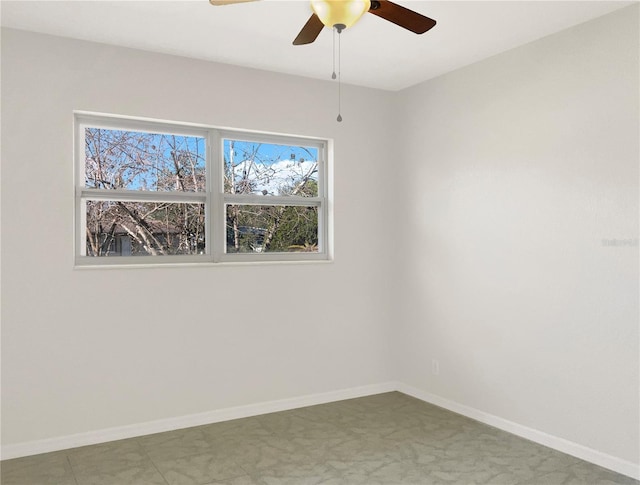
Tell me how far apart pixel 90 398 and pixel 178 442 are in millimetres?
634

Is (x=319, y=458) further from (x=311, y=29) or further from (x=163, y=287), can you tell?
(x=311, y=29)

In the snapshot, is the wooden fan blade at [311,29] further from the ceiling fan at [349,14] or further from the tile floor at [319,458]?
the tile floor at [319,458]

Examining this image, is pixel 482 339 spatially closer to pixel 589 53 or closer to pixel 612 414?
pixel 612 414

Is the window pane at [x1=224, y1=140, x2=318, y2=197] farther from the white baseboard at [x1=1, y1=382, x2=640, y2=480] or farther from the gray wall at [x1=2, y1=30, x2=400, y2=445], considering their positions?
the white baseboard at [x1=1, y1=382, x2=640, y2=480]

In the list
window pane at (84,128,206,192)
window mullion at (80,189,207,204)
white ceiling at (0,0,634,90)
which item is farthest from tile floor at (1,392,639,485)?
white ceiling at (0,0,634,90)

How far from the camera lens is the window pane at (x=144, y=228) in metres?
3.74

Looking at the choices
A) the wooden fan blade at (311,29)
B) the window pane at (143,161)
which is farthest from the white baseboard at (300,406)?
the wooden fan blade at (311,29)

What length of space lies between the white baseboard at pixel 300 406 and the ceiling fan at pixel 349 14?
2.58 m

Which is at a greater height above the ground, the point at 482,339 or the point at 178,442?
the point at 482,339

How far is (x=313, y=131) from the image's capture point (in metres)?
4.40

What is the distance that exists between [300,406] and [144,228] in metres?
1.80

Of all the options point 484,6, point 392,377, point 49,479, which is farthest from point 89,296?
point 484,6

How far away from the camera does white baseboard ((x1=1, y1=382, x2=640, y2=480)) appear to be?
323cm

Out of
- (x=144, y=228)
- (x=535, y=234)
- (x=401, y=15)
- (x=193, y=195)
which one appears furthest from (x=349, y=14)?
(x=144, y=228)
